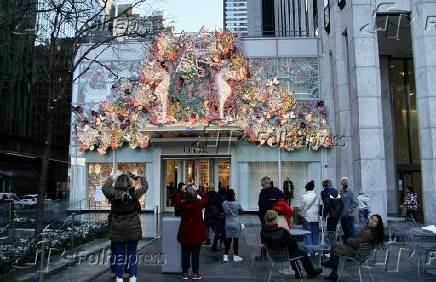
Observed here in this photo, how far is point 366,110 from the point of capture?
57.3 feet

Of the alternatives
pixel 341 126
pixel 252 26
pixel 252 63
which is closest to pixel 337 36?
pixel 341 126

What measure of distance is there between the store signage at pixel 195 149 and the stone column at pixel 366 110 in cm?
1054

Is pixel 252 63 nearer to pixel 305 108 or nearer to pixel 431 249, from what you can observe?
pixel 305 108

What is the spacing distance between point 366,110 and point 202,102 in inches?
422

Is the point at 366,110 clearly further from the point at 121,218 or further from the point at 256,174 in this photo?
the point at 121,218

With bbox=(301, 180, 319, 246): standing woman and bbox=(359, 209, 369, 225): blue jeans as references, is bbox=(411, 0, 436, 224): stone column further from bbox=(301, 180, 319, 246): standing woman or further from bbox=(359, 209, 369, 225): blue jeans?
bbox=(301, 180, 319, 246): standing woman

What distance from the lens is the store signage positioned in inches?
1049

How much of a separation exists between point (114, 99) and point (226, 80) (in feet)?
22.3

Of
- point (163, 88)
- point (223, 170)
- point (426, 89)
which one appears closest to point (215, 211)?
point (426, 89)

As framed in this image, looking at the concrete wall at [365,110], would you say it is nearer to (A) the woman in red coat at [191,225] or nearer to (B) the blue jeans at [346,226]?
(B) the blue jeans at [346,226]

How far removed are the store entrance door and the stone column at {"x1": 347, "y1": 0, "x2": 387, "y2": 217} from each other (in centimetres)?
1057

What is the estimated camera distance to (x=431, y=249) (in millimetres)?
9203

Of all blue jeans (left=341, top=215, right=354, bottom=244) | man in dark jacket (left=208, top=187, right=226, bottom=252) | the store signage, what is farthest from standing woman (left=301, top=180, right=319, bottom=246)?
the store signage

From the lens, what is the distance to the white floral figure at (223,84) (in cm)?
2561
